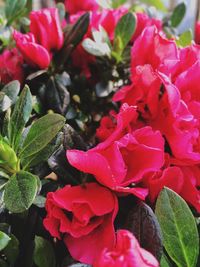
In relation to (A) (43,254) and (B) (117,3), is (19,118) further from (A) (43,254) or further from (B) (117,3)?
(B) (117,3)

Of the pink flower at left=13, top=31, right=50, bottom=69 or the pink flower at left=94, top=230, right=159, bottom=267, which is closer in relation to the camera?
the pink flower at left=94, top=230, right=159, bottom=267

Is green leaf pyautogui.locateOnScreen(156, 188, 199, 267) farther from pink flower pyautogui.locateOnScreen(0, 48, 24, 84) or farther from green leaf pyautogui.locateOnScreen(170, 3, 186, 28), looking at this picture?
green leaf pyautogui.locateOnScreen(170, 3, 186, 28)

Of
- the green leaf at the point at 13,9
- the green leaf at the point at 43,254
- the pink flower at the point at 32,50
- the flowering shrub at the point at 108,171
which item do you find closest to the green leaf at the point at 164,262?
the flowering shrub at the point at 108,171

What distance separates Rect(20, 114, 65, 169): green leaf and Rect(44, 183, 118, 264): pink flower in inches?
2.2

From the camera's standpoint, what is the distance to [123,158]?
0.51 m

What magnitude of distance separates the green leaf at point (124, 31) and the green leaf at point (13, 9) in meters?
0.17

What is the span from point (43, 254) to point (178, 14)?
2.06 ft

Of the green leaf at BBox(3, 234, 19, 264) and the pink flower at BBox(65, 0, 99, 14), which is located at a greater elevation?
the green leaf at BBox(3, 234, 19, 264)

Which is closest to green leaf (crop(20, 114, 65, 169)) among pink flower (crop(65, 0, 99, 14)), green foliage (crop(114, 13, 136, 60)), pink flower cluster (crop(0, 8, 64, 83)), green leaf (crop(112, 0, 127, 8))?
pink flower cluster (crop(0, 8, 64, 83))

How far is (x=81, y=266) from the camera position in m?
0.47

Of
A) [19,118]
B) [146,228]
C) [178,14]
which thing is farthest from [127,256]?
[178,14]

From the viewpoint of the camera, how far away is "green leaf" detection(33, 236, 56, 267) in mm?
491

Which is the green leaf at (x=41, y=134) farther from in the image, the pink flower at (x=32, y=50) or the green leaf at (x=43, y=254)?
the pink flower at (x=32, y=50)

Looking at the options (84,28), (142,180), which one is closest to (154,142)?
(142,180)
